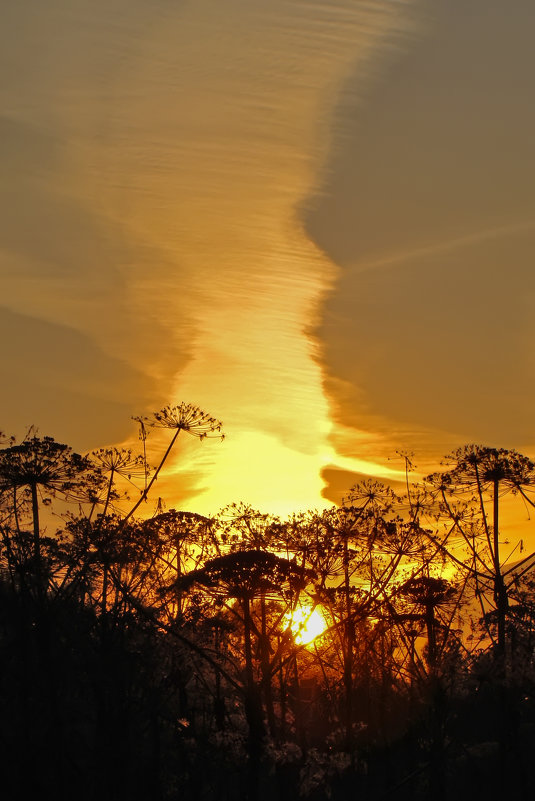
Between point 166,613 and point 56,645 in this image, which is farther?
point 166,613

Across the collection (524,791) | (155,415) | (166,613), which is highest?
(155,415)

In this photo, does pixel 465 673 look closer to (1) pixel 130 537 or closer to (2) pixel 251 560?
(2) pixel 251 560

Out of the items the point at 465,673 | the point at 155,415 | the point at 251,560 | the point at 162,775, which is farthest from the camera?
the point at 465,673

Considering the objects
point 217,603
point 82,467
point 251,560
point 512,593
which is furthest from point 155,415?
point 512,593

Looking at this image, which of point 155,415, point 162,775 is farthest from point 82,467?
point 162,775

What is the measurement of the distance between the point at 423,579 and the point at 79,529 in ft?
79.7

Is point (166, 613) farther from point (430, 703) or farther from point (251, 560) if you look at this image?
point (430, 703)

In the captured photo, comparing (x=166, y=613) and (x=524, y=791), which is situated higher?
(x=166, y=613)

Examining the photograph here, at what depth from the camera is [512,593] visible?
40.2 metres

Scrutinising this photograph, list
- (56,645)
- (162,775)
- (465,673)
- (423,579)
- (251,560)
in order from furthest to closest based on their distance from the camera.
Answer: (423,579) < (465,673) < (251,560) < (162,775) < (56,645)

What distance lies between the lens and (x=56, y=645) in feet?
98.3

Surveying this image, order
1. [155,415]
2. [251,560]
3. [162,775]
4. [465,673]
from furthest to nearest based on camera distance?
[465,673] < [251,560] < [162,775] < [155,415]

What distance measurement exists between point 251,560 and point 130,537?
5.32m

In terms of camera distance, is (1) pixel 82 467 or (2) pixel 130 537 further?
(2) pixel 130 537
